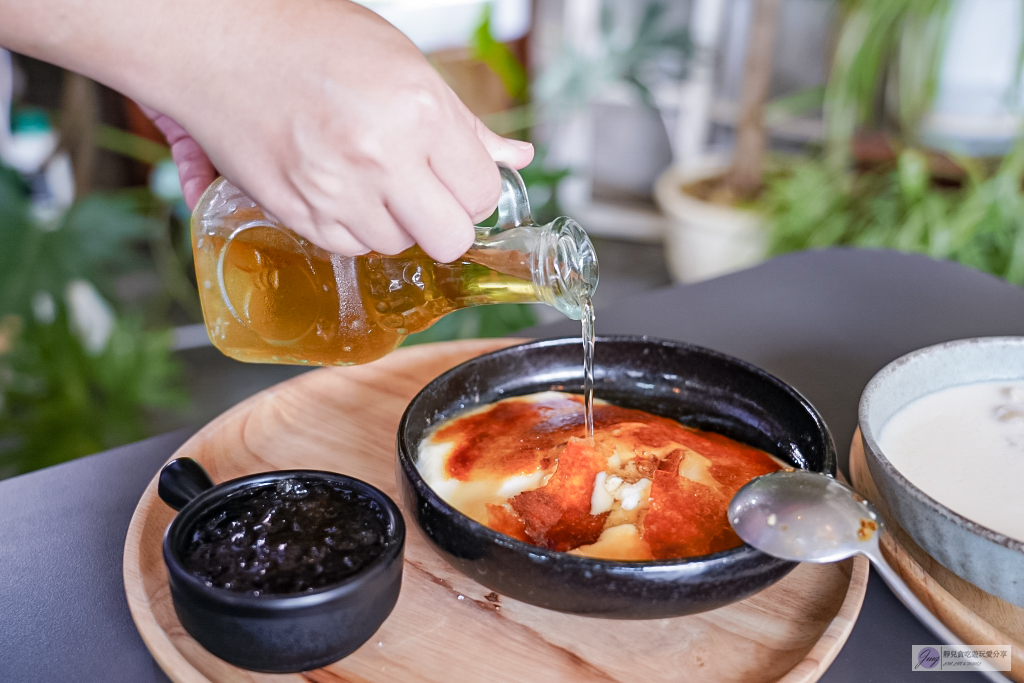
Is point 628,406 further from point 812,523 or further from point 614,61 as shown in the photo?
point 614,61

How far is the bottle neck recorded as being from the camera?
2.90 ft

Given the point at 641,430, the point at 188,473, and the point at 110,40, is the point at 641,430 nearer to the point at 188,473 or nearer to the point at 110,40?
the point at 188,473

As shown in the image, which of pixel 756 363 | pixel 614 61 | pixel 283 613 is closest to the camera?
pixel 283 613

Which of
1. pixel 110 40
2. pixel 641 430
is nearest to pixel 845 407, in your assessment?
pixel 641 430

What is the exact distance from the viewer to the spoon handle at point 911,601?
2.48 feet

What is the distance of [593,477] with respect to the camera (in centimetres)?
89

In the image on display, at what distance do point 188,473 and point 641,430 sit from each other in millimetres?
513

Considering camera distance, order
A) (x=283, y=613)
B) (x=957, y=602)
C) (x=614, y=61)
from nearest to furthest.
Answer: (x=283, y=613) < (x=957, y=602) < (x=614, y=61)

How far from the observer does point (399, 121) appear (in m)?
0.70

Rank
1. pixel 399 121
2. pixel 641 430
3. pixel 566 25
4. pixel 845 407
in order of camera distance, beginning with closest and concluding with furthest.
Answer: pixel 399 121 → pixel 641 430 → pixel 845 407 → pixel 566 25

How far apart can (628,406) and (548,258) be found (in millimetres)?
330

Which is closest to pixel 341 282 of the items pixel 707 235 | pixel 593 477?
pixel 593 477

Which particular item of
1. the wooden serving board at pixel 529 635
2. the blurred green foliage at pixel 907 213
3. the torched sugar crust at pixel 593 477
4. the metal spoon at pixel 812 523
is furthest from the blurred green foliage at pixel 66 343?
the blurred green foliage at pixel 907 213

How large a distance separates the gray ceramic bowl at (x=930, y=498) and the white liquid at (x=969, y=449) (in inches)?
0.7
